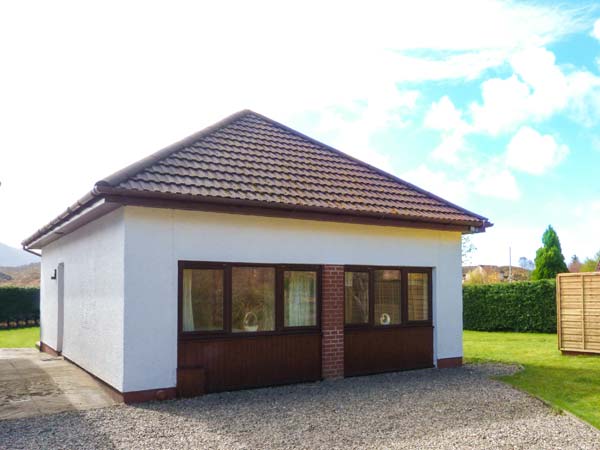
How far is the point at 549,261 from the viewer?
33.4m

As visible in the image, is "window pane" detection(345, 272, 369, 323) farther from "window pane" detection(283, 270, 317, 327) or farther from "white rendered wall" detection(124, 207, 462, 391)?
"window pane" detection(283, 270, 317, 327)

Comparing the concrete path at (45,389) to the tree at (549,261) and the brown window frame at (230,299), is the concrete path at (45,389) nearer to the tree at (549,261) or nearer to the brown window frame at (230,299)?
the brown window frame at (230,299)

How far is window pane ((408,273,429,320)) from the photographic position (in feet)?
38.5

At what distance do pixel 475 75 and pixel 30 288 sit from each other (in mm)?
24291

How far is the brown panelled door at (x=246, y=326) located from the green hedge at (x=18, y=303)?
73.5 ft

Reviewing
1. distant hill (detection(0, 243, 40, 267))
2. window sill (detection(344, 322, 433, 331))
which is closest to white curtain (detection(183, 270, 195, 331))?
window sill (detection(344, 322, 433, 331))

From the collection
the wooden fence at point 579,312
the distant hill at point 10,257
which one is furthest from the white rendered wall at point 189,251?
the distant hill at point 10,257

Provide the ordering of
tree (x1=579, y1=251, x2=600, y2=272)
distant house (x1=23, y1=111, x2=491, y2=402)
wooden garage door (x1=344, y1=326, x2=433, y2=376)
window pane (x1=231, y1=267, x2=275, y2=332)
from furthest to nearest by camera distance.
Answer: tree (x1=579, y1=251, x2=600, y2=272), wooden garage door (x1=344, y1=326, x2=433, y2=376), window pane (x1=231, y1=267, x2=275, y2=332), distant house (x1=23, y1=111, x2=491, y2=402)

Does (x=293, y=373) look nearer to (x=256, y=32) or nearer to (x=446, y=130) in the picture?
(x=256, y=32)

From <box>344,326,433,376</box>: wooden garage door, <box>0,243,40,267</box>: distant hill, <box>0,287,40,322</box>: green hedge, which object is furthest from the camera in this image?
<box>0,243,40,267</box>: distant hill

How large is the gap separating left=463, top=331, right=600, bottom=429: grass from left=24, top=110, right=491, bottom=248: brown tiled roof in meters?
3.52

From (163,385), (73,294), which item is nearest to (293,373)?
(163,385)

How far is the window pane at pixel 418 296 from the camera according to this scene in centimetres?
1174

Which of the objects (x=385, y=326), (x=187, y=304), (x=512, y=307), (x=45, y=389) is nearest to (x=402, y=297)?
(x=385, y=326)
